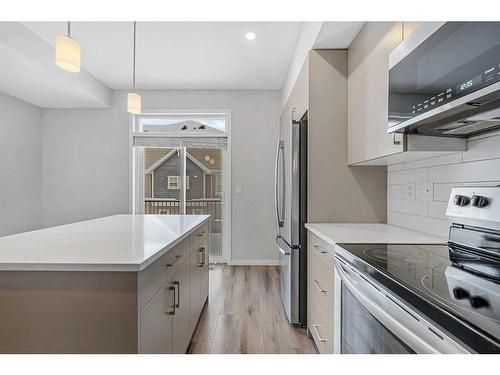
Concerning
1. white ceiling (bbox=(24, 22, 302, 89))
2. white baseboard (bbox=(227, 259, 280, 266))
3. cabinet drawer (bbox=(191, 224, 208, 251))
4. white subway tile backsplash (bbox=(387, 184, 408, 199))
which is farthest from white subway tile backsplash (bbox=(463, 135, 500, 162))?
white baseboard (bbox=(227, 259, 280, 266))

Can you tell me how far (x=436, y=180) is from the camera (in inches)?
73.5

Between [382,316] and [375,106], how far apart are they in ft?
4.45

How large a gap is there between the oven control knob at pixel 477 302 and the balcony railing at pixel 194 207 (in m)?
4.37

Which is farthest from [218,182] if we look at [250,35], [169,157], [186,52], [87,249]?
[87,249]

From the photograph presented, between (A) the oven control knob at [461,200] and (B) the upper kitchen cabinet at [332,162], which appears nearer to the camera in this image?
(A) the oven control knob at [461,200]

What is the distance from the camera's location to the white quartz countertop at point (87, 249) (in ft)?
4.07

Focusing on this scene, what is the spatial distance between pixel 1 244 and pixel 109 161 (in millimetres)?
3480

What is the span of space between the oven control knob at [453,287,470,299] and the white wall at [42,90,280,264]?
4.00 meters

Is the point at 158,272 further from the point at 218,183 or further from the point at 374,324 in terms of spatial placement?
the point at 218,183

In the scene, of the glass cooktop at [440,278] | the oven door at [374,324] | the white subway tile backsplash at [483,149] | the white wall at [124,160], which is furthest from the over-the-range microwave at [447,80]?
the white wall at [124,160]

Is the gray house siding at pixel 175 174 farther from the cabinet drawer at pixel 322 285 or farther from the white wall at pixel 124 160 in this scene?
the cabinet drawer at pixel 322 285

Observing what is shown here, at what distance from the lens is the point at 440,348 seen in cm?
67
